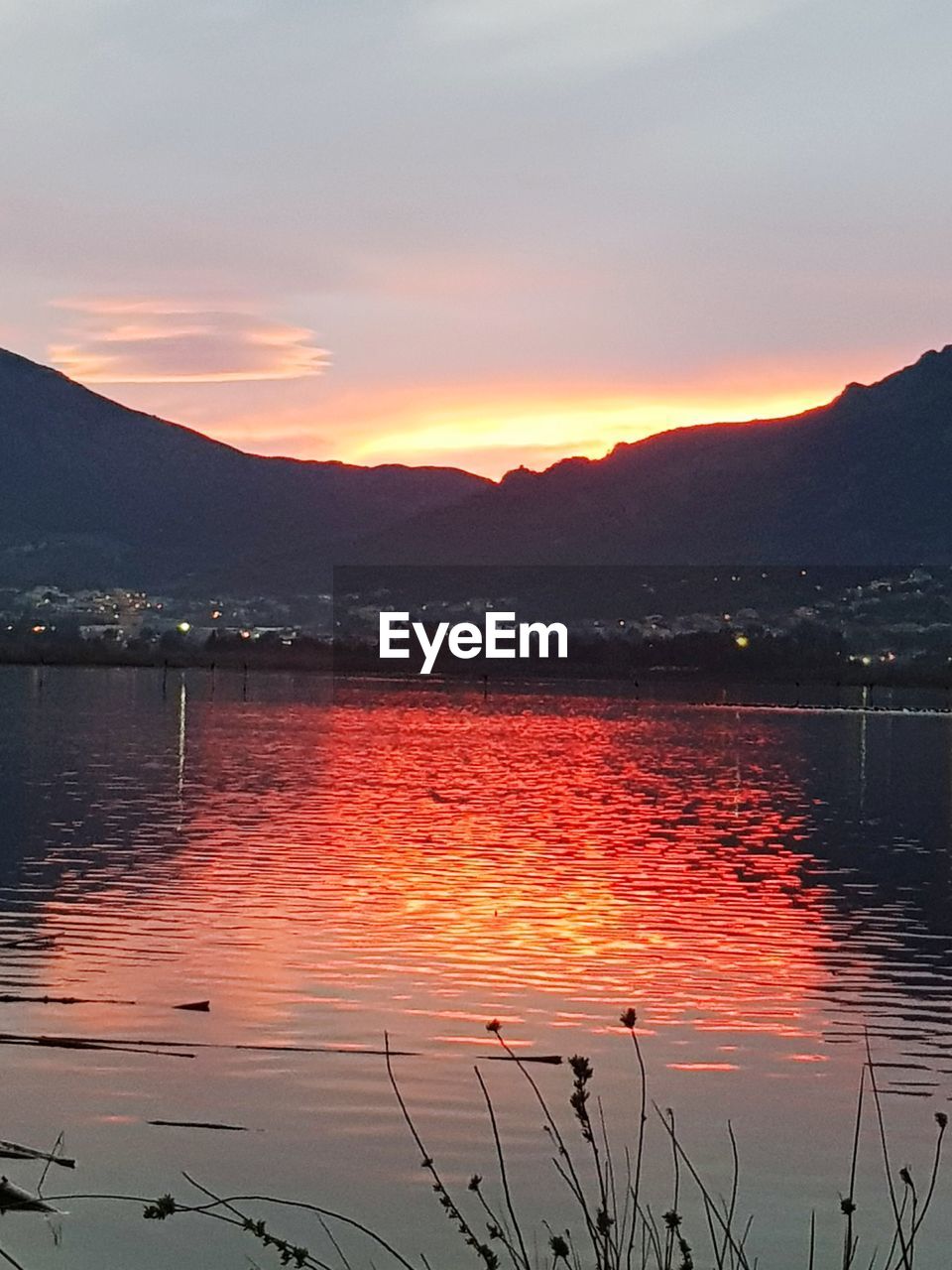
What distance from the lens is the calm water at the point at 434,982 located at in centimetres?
2016

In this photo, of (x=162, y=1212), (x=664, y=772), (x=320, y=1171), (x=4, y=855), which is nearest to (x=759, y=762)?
(x=664, y=772)

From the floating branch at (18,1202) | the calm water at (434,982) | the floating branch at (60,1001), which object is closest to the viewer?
the floating branch at (18,1202)

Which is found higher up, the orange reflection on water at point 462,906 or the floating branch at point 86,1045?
the floating branch at point 86,1045

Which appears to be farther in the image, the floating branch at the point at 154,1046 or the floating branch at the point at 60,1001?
the floating branch at the point at 60,1001

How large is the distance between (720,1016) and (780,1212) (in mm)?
10853

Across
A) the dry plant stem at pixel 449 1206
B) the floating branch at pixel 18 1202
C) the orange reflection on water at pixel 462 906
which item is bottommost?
the orange reflection on water at pixel 462 906

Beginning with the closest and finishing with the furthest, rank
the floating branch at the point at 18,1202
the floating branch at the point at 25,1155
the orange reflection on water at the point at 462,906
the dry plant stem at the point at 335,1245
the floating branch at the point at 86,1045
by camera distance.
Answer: the dry plant stem at the point at 335,1245
the floating branch at the point at 18,1202
the floating branch at the point at 25,1155
the floating branch at the point at 86,1045
the orange reflection on water at the point at 462,906

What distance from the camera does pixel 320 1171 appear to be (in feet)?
66.0

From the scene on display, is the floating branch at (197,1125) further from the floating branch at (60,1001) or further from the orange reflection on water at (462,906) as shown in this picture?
the floating branch at (60,1001)

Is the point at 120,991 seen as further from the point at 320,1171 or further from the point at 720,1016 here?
the point at 320,1171

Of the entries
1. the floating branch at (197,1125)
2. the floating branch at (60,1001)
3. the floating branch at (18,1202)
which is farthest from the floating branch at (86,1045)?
the floating branch at (18,1202)

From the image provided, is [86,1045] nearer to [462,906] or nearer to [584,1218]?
[584,1218]

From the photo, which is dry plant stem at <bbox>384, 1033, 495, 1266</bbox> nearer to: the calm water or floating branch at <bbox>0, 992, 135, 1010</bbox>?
the calm water

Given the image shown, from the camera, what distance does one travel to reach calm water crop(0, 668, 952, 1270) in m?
20.2
